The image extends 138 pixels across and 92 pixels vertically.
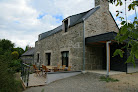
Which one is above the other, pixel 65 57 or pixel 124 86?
pixel 65 57

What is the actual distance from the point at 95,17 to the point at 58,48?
4.28 metres

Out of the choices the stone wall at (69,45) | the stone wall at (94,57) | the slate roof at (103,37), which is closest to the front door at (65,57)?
the stone wall at (69,45)

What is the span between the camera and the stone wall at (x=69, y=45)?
785 centimetres

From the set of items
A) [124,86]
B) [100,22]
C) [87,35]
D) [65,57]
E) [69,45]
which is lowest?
[124,86]

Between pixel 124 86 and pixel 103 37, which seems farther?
pixel 103 37

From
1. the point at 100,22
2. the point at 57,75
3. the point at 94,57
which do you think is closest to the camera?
the point at 57,75

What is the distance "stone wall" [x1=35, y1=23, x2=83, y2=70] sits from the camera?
25.8 ft

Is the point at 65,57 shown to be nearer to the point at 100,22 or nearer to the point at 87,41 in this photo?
the point at 87,41

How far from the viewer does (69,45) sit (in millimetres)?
8953

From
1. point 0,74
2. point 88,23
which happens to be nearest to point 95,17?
point 88,23

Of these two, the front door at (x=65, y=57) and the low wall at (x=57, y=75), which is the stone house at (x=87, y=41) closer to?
the front door at (x=65, y=57)

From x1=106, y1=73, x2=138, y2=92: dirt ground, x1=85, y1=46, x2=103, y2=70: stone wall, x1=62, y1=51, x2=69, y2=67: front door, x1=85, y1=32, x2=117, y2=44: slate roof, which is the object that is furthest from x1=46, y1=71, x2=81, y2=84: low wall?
x1=106, y1=73, x2=138, y2=92: dirt ground

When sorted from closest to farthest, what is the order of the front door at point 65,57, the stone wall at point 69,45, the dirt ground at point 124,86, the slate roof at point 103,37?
the dirt ground at point 124,86, the slate roof at point 103,37, the stone wall at point 69,45, the front door at point 65,57

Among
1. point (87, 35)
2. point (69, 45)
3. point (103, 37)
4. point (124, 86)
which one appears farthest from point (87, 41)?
point (124, 86)
